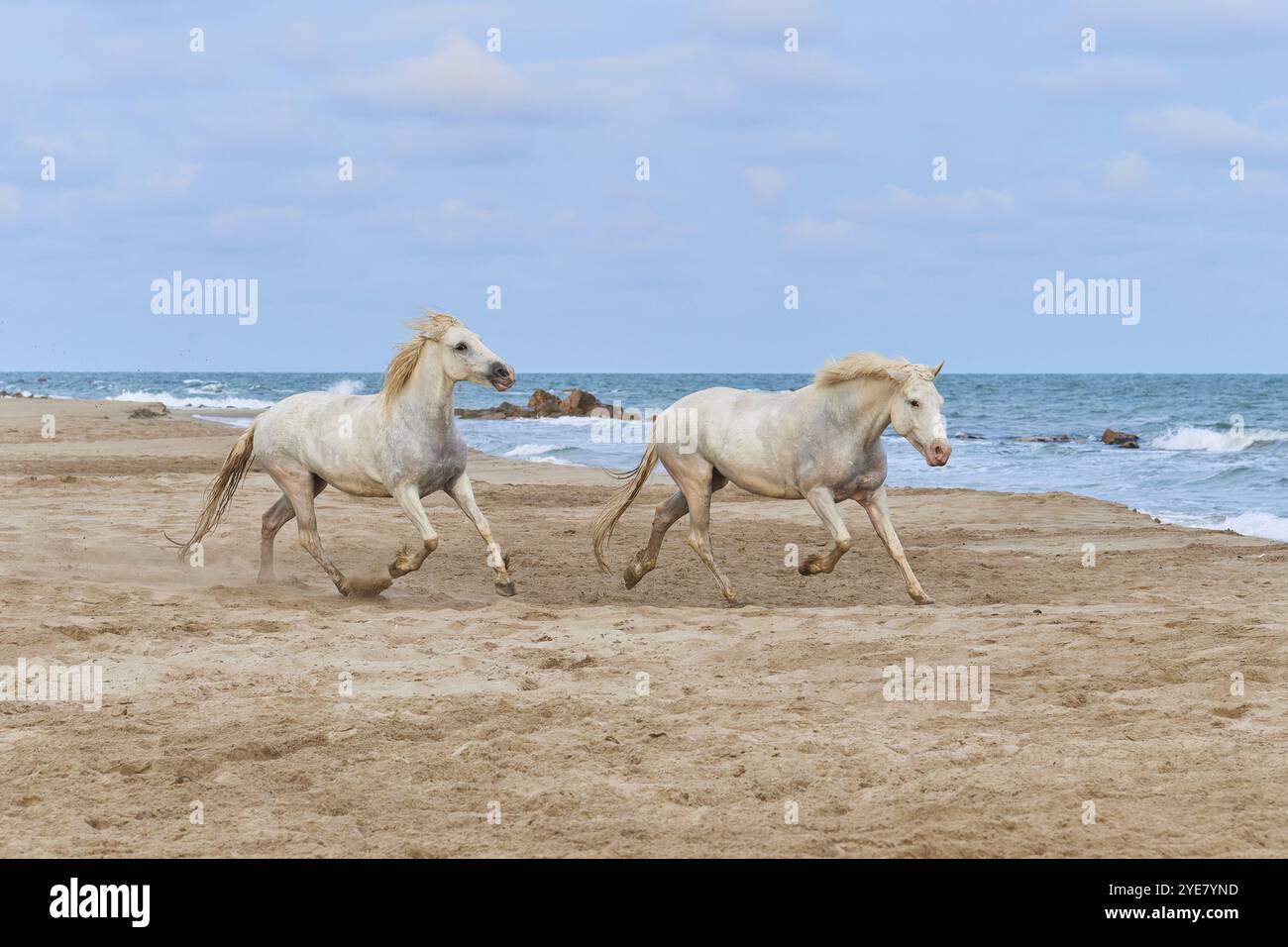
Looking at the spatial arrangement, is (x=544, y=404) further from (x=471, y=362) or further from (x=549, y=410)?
(x=471, y=362)

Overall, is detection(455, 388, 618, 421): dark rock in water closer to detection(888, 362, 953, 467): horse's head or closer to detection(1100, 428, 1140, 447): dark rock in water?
detection(1100, 428, 1140, 447): dark rock in water

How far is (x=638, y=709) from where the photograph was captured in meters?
6.21

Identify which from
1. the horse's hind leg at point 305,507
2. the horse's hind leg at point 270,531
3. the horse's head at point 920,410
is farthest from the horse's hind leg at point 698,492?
the horse's hind leg at point 270,531

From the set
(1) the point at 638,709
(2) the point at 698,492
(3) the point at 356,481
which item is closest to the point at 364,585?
(3) the point at 356,481

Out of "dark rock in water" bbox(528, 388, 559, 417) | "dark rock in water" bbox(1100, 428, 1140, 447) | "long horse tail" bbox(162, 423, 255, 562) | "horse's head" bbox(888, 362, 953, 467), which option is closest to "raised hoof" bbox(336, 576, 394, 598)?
"long horse tail" bbox(162, 423, 255, 562)

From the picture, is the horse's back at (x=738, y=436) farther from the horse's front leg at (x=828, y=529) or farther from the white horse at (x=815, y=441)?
the horse's front leg at (x=828, y=529)

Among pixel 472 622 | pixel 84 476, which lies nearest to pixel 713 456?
pixel 472 622

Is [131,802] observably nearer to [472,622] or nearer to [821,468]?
[472,622]

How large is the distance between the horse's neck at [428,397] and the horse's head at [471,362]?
85 millimetres

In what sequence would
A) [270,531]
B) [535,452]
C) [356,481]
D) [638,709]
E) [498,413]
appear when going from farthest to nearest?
[498,413] → [535,452] → [270,531] → [356,481] → [638,709]

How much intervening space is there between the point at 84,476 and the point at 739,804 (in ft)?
48.8

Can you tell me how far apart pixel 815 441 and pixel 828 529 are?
61cm

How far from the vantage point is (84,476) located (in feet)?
57.5

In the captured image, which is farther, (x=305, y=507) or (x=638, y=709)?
(x=305, y=507)
